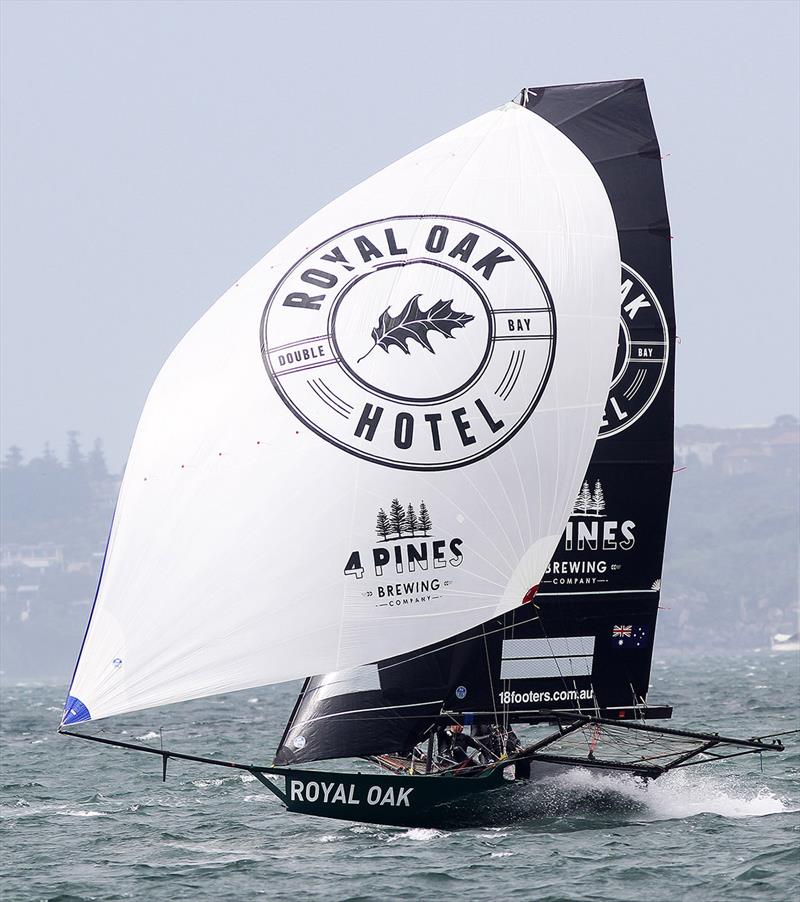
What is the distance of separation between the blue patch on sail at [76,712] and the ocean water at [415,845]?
1.54 metres

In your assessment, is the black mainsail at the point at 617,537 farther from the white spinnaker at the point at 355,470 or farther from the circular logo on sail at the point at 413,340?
the circular logo on sail at the point at 413,340

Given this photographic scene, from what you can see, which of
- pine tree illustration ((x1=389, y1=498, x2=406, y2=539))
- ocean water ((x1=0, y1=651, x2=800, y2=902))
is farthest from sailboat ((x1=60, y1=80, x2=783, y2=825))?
ocean water ((x1=0, y1=651, x2=800, y2=902))

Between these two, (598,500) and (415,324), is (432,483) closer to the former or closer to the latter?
(415,324)

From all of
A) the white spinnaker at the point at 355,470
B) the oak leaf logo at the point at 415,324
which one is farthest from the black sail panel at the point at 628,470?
the oak leaf logo at the point at 415,324

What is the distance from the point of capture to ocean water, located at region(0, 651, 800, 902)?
15031mm

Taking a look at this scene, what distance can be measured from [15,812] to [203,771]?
518 centimetres

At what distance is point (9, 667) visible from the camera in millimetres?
176750

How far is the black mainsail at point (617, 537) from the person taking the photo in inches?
710

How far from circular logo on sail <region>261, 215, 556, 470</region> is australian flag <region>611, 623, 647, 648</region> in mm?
2657

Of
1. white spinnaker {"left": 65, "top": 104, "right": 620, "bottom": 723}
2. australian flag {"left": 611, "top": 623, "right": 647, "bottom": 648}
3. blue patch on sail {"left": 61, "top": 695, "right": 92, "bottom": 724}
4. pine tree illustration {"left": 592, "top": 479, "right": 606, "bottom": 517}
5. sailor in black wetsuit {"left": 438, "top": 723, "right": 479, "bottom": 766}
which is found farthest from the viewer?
australian flag {"left": 611, "top": 623, "right": 647, "bottom": 648}

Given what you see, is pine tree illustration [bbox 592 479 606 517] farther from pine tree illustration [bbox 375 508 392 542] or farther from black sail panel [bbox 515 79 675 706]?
pine tree illustration [bbox 375 508 392 542]

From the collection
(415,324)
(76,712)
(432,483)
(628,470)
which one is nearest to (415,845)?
(432,483)

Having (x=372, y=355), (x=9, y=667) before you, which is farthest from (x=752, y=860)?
(x=9, y=667)

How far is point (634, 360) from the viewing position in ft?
60.0
